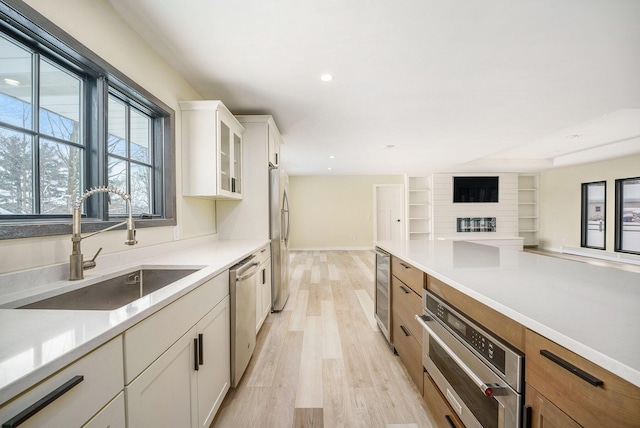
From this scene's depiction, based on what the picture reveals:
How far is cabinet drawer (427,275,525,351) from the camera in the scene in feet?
2.86

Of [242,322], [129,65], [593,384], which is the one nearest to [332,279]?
[242,322]

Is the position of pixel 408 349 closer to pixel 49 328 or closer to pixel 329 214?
pixel 49 328

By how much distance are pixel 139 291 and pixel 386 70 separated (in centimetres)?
244

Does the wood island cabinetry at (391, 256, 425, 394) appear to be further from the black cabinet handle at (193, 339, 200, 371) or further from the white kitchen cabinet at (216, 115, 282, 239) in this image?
the white kitchen cabinet at (216, 115, 282, 239)

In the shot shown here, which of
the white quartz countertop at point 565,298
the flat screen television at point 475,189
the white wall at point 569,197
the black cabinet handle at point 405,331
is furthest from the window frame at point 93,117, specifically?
the white wall at point 569,197

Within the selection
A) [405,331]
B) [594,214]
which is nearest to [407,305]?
[405,331]

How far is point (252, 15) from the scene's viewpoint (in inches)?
65.1

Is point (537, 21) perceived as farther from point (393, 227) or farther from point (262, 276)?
point (393, 227)

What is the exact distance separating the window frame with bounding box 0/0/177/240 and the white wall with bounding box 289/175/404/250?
6225 millimetres

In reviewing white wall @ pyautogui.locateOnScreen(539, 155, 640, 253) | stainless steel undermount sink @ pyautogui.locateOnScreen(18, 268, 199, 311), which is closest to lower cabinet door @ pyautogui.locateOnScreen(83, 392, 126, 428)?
stainless steel undermount sink @ pyautogui.locateOnScreen(18, 268, 199, 311)

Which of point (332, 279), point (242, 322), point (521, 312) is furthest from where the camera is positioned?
point (332, 279)

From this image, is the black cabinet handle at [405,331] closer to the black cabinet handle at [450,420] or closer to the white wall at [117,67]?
the black cabinet handle at [450,420]

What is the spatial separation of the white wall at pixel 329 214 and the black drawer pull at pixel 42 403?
7811 mm

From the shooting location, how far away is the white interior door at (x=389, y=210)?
855cm
